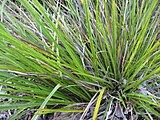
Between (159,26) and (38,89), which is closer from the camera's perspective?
(38,89)

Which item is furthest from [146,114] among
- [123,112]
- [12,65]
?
[12,65]

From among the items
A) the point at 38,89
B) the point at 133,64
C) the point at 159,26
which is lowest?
the point at 38,89

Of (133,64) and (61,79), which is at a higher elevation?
(133,64)

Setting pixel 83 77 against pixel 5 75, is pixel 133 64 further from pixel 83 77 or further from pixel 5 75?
pixel 5 75

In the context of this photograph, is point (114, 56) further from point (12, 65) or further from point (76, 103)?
point (12, 65)

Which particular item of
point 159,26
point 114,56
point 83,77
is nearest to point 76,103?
point 83,77

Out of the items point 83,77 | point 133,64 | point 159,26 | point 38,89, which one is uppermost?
point 159,26

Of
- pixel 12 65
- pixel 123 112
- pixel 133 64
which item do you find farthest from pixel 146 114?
pixel 12 65

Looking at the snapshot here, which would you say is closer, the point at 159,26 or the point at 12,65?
the point at 12,65

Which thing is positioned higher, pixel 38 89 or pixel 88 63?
pixel 88 63
